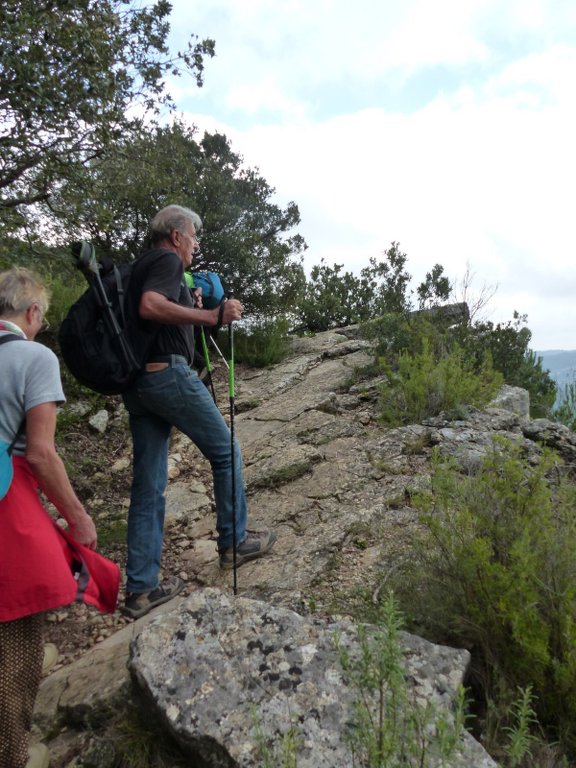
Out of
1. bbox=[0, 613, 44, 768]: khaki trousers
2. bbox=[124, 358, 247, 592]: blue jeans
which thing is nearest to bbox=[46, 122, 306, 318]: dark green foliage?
bbox=[124, 358, 247, 592]: blue jeans

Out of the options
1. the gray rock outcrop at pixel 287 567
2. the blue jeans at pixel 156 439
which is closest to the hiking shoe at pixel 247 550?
the gray rock outcrop at pixel 287 567

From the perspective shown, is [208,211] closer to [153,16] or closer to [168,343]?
[153,16]

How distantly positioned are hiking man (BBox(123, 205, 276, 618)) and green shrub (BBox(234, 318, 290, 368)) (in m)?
5.90

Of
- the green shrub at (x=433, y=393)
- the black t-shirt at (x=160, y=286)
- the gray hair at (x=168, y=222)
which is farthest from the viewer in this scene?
the green shrub at (x=433, y=393)

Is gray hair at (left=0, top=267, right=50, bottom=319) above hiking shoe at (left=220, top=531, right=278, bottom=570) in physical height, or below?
above

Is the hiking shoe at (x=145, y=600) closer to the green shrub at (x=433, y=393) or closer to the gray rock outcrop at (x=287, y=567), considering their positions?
the gray rock outcrop at (x=287, y=567)

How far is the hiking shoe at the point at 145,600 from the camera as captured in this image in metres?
3.28

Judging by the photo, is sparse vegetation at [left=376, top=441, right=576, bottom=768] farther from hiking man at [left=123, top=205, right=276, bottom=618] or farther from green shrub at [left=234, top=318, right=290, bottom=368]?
green shrub at [left=234, top=318, right=290, bottom=368]

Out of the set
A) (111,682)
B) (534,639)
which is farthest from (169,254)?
(534,639)

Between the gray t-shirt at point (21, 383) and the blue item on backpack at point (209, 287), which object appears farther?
the blue item on backpack at point (209, 287)

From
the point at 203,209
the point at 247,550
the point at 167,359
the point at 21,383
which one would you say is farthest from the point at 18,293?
the point at 203,209

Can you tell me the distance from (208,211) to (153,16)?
14.0ft

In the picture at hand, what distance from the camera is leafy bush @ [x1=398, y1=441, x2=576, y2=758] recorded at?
205 centimetres

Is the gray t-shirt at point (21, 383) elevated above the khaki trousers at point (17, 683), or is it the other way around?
the gray t-shirt at point (21, 383)
